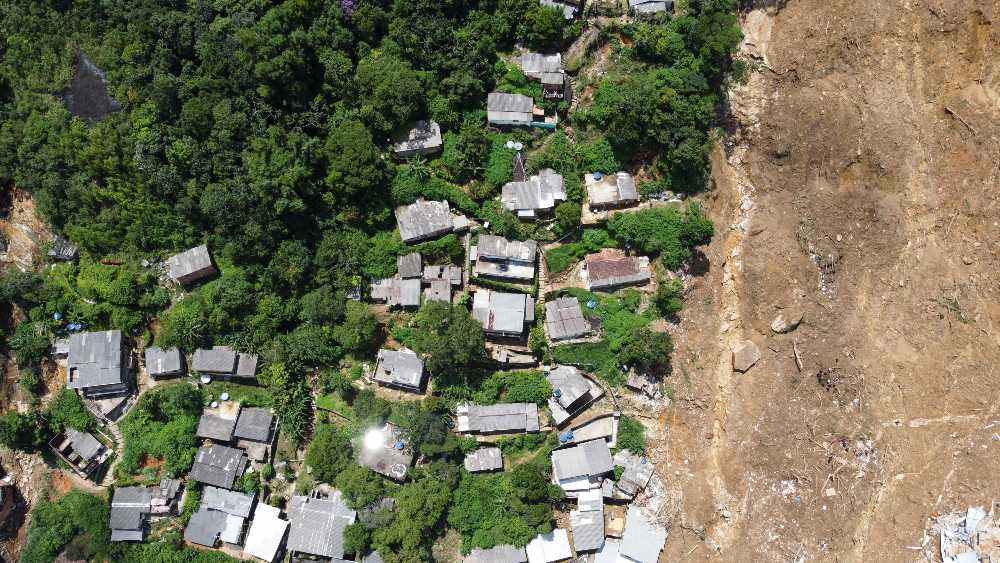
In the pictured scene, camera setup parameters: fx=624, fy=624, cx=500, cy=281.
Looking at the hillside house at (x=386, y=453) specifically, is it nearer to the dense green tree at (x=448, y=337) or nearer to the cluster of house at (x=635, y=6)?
the dense green tree at (x=448, y=337)

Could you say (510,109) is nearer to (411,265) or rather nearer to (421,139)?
(421,139)

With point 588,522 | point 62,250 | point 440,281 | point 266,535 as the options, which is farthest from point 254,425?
point 588,522

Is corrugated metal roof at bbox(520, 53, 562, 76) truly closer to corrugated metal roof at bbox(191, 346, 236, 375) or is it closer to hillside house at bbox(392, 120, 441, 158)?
hillside house at bbox(392, 120, 441, 158)

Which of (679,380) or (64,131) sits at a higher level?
(64,131)

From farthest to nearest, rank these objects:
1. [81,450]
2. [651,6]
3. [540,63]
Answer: [81,450], [540,63], [651,6]

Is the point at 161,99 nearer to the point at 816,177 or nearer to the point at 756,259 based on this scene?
the point at 756,259

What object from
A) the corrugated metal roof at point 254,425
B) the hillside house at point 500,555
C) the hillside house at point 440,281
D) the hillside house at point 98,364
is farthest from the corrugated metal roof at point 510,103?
the hillside house at point 98,364

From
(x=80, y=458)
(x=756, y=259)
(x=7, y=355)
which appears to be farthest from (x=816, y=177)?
(x=7, y=355)
